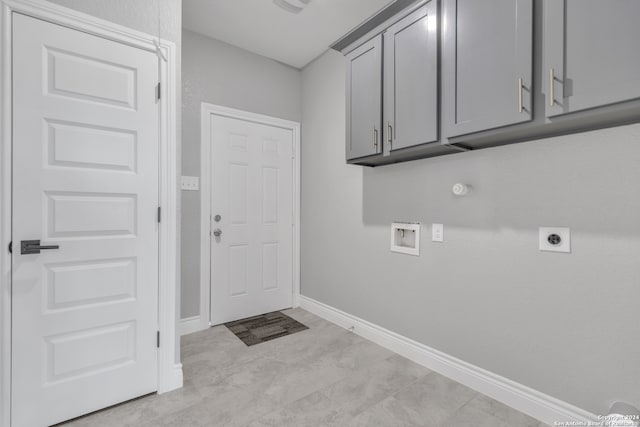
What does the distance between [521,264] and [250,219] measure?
2458mm

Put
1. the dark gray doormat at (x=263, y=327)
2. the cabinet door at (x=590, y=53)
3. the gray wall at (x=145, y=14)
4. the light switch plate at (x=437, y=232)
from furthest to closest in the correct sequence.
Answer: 1. the dark gray doormat at (x=263, y=327)
2. the light switch plate at (x=437, y=232)
3. the gray wall at (x=145, y=14)
4. the cabinet door at (x=590, y=53)

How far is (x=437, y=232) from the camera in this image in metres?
2.18

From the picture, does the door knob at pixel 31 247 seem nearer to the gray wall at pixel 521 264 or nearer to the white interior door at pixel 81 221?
the white interior door at pixel 81 221

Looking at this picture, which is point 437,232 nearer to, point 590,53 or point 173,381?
point 590,53

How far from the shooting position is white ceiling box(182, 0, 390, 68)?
2500 millimetres

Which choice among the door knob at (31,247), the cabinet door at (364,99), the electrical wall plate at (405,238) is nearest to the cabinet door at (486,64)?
the cabinet door at (364,99)

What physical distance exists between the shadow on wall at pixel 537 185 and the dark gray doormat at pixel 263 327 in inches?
60.9

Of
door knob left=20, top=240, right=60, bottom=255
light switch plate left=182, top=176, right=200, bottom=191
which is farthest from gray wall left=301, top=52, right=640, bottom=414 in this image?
door knob left=20, top=240, right=60, bottom=255

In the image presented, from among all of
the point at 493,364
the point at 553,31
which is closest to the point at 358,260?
the point at 493,364

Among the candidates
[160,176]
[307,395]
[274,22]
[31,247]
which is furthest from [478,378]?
[274,22]

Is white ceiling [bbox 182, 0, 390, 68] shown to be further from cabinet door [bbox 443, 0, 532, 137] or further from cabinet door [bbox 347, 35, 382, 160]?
cabinet door [bbox 443, 0, 532, 137]

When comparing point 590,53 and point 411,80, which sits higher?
point 411,80

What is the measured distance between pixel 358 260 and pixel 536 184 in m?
1.58

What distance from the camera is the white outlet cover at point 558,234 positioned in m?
1.58
